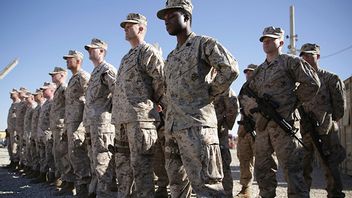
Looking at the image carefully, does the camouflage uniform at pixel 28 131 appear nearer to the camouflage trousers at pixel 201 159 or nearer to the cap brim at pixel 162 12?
the cap brim at pixel 162 12

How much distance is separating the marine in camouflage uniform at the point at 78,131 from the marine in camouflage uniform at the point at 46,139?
274 centimetres

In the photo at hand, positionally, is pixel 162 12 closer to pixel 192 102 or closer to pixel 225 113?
pixel 192 102

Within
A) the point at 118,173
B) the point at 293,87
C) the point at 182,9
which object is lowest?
the point at 118,173

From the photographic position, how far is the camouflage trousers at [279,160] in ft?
13.5

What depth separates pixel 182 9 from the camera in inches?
139

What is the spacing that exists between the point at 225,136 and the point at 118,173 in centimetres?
221

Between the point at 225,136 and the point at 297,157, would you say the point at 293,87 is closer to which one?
the point at 297,157

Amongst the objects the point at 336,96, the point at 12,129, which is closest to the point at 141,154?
the point at 336,96

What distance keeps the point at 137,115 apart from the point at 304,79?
2.04 metres

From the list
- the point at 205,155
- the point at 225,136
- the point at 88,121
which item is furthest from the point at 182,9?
the point at 225,136

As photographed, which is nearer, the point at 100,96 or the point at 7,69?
Result: the point at 100,96

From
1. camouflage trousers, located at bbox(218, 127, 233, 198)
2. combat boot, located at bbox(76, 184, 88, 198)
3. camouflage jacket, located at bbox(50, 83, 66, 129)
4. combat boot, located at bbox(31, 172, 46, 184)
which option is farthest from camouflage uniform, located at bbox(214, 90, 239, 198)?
combat boot, located at bbox(31, 172, 46, 184)

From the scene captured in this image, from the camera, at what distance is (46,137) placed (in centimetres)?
885

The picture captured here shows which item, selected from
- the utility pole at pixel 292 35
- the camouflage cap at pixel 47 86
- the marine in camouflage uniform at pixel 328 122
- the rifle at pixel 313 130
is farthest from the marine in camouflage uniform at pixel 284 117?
the utility pole at pixel 292 35
